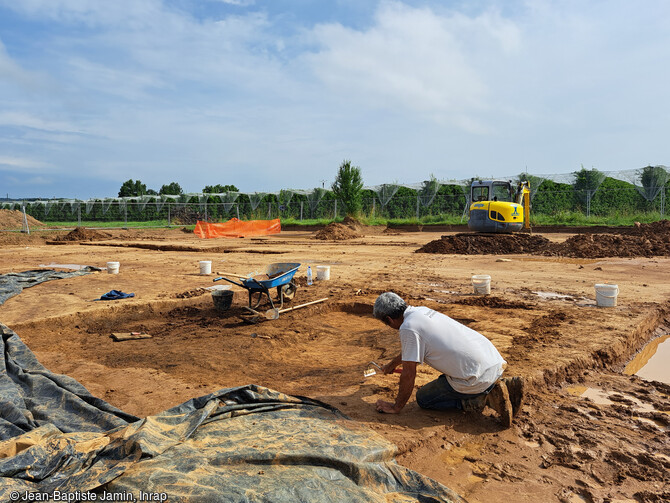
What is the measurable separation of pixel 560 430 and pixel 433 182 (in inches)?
1234

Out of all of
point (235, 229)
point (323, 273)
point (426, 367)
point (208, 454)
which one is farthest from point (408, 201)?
point (208, 454)

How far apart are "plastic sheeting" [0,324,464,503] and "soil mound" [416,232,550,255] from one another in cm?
1354

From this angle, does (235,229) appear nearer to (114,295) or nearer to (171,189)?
(114,295)

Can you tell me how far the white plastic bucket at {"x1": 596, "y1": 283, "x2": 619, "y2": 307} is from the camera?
740 cm

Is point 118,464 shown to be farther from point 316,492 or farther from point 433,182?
point 433,182

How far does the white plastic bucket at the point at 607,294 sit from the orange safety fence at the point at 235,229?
21481 mm

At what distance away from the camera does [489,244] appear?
16.5 meters

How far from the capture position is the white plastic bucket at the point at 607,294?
24.3 ft

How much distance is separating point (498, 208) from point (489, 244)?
1277mm

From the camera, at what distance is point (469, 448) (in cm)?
340

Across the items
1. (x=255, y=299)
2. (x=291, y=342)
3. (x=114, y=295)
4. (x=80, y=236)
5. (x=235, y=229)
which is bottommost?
(x=291, y=342)

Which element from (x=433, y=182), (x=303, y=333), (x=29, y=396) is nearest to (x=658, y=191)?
(x=433, y=182)

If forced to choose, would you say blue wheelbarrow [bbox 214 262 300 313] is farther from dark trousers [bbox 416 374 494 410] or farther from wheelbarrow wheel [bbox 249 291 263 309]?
dark trousers [bbox 416 374 494 410]

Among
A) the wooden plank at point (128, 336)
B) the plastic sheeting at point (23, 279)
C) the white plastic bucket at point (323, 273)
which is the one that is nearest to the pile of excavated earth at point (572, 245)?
the white plastic bucket at point (323, 273)
